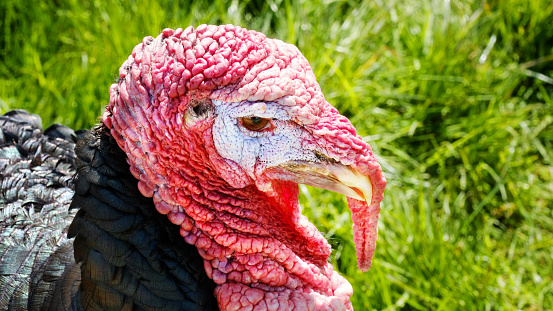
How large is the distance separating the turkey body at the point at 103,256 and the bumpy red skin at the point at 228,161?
0.06m

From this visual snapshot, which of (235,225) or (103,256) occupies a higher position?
(103,256)

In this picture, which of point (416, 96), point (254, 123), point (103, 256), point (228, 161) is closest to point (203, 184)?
point (228, 161)

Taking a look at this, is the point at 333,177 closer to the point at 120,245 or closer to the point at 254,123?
the point at 254,123

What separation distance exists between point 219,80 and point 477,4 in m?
3.74

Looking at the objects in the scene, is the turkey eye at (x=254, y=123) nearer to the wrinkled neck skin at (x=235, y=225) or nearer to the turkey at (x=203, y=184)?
the turkey at (x=203, y=184)

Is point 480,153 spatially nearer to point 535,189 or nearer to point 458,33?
point 535,189

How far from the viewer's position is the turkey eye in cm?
227

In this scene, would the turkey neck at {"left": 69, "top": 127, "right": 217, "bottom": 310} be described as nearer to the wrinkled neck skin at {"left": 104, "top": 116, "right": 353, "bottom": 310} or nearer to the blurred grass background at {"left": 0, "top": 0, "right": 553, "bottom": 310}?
the wrinkled neck skin at {"left": 104, "top": 116, "right": 353, "bottom": 310}

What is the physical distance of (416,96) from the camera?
15.9ft

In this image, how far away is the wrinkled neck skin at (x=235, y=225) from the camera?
2342mm

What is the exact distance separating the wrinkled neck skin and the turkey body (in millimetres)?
56

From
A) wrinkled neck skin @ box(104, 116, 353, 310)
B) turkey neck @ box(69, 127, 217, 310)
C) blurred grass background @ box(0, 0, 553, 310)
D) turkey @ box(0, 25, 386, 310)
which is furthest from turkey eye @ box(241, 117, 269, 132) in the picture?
blurred grass background @ box(0, 0, 553, 310)

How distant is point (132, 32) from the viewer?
4715mm

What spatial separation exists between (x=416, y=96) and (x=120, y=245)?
307 cm
